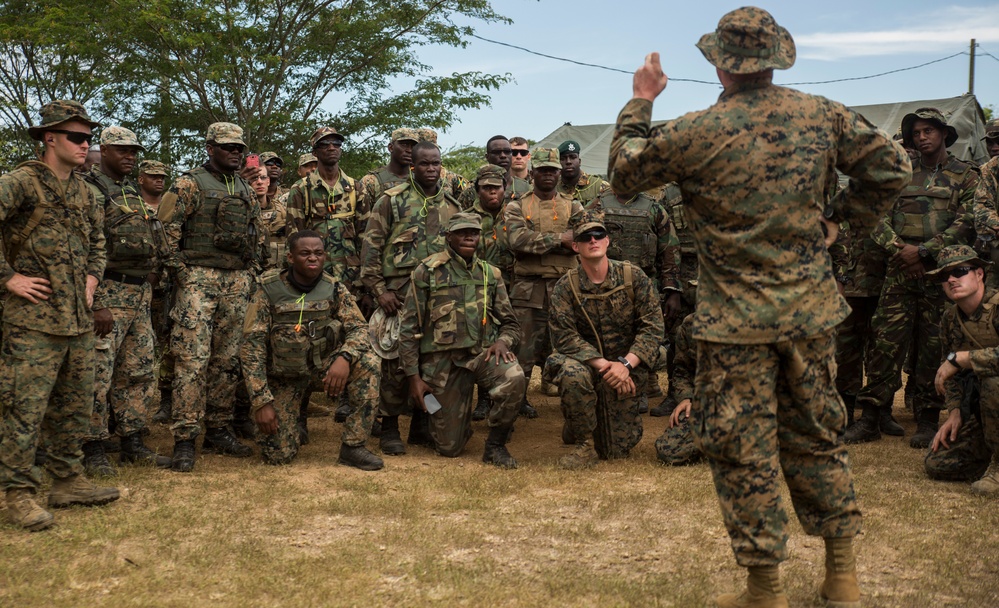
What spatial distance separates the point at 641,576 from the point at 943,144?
15.9 ft

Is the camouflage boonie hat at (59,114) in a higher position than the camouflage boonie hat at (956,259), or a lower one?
higher

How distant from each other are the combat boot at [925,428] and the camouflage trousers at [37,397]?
19.5 feet

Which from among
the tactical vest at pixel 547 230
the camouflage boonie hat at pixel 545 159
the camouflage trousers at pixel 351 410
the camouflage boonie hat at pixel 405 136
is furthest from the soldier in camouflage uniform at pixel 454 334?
the camouflage boonie hat at pixel 405 136

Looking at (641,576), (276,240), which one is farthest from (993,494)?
(276,240)

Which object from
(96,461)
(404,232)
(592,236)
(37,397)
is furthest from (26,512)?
(592,236)

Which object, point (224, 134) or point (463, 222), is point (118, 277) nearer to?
point (224, 134)

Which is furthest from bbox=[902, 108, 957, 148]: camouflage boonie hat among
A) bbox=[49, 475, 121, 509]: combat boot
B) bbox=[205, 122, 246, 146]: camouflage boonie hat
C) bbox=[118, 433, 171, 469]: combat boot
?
bbox=[49, 475, 121, 509]: combat boot

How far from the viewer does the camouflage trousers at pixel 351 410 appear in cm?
680

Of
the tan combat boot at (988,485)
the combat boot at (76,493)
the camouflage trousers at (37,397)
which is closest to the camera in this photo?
the camouflage trousers at (37,397)

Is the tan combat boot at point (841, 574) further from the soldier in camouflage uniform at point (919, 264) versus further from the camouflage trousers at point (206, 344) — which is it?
the camouflage trousers at point (206, 344)

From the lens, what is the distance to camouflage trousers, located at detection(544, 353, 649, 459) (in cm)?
678

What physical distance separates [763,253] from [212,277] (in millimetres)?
4668

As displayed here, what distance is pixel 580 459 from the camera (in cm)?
675

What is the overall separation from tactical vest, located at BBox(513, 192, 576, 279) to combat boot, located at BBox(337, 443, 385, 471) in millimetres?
2370
